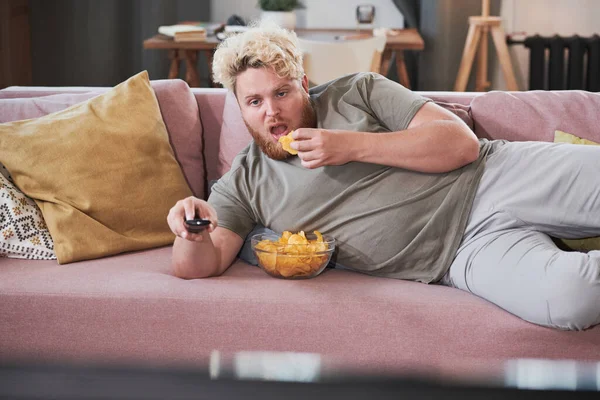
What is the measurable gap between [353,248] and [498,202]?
1.26ft

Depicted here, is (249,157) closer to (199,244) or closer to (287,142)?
(287,142)

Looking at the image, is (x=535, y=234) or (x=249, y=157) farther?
(x=249, y=157)

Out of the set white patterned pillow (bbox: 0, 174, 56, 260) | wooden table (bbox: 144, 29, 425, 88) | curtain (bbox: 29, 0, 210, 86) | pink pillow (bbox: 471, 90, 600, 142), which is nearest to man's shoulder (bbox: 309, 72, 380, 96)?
pink pillow (bbox: 471, 90, 600, 142)

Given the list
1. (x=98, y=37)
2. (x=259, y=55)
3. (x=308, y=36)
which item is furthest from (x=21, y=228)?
(x=98, y=37)

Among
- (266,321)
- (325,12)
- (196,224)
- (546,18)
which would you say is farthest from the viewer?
(325,12)

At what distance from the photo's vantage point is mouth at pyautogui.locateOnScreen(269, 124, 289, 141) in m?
2.10

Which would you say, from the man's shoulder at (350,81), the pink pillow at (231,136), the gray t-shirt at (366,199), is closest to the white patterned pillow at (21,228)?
the gray t-shirt at (366,199)

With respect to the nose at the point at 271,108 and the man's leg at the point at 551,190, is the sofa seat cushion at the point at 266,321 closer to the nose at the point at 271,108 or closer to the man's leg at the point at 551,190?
the man's leg at the point at 551,190

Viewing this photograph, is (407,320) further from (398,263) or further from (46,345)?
(46,345)

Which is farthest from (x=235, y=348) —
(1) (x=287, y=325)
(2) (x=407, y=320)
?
(2) (x=407, y=320)

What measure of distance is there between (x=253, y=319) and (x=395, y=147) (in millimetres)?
557

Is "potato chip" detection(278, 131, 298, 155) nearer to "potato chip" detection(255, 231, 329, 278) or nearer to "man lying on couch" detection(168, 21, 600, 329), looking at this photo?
"man lying on couch" detection(168, 21, 600, 329)

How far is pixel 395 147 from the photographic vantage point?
1969 millimetres

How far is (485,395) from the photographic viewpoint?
1.16 feet
